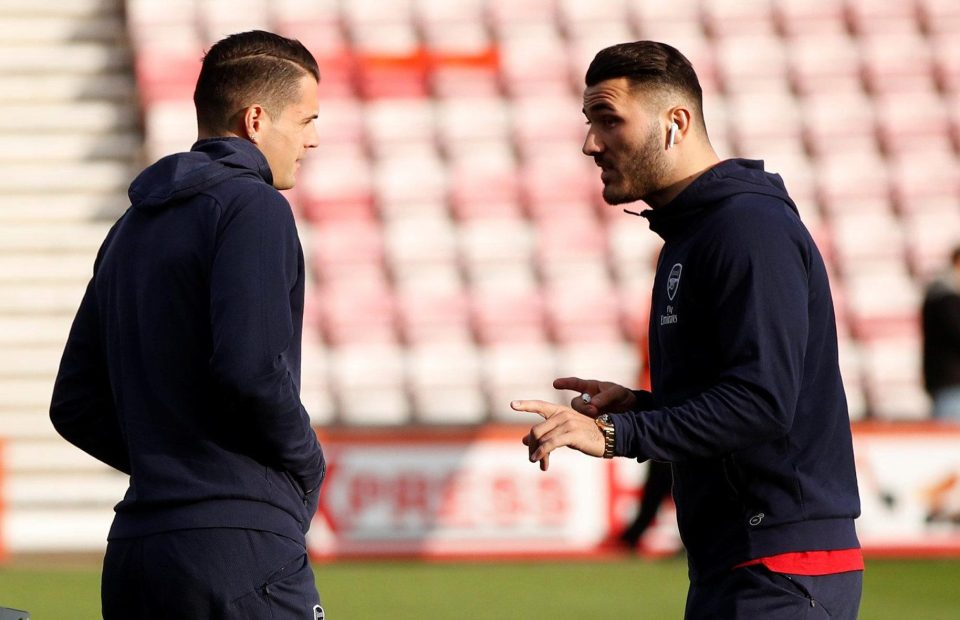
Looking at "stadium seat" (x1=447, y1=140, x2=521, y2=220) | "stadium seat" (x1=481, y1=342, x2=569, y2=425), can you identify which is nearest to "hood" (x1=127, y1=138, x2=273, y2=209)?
"stadium seat" (x1=481, y1=342, x2=569, y2=425)

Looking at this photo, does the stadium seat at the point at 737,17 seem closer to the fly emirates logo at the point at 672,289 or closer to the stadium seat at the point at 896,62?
the stadium seat at the point at 896,62

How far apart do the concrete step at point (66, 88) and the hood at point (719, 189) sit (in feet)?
34.5

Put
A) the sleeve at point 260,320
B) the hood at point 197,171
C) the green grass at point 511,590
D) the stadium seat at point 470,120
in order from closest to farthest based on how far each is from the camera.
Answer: the sleeve at point 260,320, the hood at point 197,171, the green grass at point 511,590, the stadium seat at point 470,120

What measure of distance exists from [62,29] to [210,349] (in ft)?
36.2

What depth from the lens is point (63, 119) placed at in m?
12.8

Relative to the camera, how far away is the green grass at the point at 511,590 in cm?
775

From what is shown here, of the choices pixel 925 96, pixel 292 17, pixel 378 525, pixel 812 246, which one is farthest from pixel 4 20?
pixel 812 246

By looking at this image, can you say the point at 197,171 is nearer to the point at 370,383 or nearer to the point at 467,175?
the point at 370,383

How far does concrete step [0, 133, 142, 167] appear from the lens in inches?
493

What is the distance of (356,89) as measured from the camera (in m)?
13.4

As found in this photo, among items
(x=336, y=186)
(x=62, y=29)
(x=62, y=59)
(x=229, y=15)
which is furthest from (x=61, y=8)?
(x=336, y=186)

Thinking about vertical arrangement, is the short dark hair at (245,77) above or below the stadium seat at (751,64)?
below

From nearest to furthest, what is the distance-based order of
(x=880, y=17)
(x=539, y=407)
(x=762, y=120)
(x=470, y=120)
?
(x=539, y=407)
(x=470, y=120)
(x=762, y=120)
(x=880, y=17)

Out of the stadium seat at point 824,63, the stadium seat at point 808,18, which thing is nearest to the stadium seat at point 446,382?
the stadium seat at point 824,63
